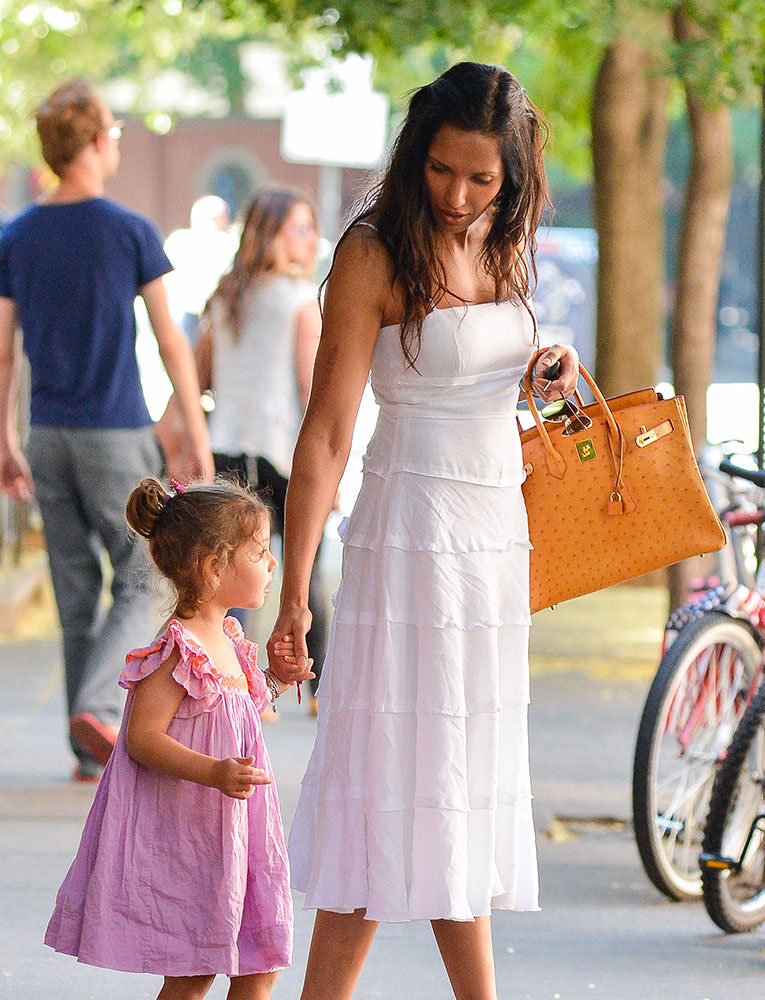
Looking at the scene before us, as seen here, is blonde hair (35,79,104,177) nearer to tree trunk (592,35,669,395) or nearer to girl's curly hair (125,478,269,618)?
girl's curly hair (125,478,269,618)

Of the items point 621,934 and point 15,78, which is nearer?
point 621,934

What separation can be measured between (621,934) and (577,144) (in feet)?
50.3

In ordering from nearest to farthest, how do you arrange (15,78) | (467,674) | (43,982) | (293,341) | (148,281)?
1. (467,674)
2. (43,982)
3. (148,281)
4. (293,341)
5. (15,78)

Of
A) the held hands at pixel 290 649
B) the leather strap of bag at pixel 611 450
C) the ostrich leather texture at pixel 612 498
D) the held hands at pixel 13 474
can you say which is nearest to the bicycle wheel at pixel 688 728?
the ostrich leather texture at pixel 612 498

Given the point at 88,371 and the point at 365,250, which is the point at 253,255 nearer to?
the point at 88,371

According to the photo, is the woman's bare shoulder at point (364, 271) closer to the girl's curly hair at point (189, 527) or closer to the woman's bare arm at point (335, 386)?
the woman's bare arm at point (335, 386)

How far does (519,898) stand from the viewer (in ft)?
11.0

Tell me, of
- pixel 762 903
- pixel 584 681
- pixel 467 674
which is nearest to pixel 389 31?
pixel 584 681

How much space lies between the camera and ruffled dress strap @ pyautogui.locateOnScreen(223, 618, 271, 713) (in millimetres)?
3244

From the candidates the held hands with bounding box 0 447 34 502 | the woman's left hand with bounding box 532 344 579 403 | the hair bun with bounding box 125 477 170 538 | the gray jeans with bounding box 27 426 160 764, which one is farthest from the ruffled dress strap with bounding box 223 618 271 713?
the held hands with bounding box 0 447 34 502

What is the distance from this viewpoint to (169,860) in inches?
122

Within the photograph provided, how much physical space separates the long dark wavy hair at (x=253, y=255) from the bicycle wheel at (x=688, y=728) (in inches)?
102

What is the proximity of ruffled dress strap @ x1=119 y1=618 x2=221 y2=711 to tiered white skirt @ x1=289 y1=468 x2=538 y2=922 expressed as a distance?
278 millimetres

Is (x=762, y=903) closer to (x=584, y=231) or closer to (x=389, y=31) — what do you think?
(x=389, y=31)
